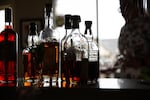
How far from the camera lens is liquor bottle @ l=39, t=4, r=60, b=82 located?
0.80m

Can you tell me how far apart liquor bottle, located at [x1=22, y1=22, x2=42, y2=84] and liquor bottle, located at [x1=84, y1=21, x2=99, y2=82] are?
0.14 m

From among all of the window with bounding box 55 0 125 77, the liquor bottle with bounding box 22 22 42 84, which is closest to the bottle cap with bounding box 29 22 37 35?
the liquor bottle with bounding box 22 22 42 84

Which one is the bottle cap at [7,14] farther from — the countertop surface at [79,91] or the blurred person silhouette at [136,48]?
the blurred person silhouette at [136,48]

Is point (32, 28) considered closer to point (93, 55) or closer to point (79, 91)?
point (93, 55)

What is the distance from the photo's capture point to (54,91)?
0.66 metres

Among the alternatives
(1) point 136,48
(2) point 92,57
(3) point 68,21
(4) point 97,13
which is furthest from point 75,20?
(4) point 97,13

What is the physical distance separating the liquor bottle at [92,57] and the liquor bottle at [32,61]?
0.14 meters

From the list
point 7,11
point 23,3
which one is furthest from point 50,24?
point 23,3

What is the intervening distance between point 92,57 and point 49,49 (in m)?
0.13

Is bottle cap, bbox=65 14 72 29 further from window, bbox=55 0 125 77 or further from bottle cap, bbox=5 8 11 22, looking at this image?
window, bbox=55 0 125 77

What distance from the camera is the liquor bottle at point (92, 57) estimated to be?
0.78 meters

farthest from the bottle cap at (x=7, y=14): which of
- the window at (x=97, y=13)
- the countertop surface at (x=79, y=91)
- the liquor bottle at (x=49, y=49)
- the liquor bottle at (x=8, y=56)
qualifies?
the window at (x=97, y=13)

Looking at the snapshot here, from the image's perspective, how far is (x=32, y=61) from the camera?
82 cm

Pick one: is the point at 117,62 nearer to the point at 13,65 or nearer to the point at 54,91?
the point at 54,91
